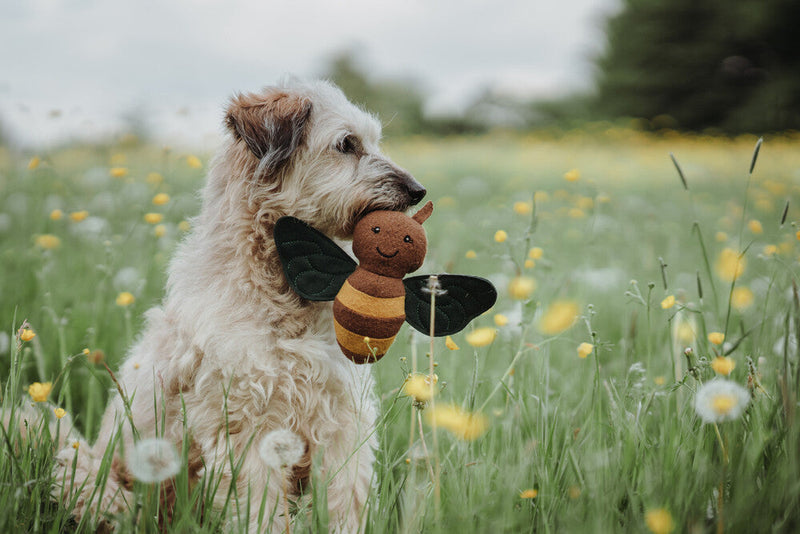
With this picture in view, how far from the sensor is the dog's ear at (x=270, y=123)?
2018 mm

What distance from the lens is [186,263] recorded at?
2.10 metres

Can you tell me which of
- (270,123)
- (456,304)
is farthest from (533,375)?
(270,123)

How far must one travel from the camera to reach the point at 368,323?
162 cm

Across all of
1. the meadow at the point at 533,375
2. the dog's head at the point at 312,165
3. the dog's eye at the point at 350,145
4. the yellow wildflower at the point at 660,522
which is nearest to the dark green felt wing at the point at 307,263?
the dog's head at the point at 312,165

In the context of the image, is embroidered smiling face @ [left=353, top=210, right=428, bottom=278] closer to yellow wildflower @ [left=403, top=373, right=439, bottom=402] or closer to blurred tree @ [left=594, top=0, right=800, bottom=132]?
yellow wildflower @ [left=403, top=373, right=439, bottom=402]

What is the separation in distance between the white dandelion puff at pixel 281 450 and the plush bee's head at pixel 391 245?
1.82ft

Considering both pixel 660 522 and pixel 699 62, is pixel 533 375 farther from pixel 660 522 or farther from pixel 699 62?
pixel 699 62

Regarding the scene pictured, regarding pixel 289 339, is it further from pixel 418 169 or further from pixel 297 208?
pixel 418 169

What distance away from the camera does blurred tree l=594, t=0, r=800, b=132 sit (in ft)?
67.1

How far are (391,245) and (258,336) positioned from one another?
1.85 feet

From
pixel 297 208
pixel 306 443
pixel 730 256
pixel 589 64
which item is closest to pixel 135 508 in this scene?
pixel 306 443

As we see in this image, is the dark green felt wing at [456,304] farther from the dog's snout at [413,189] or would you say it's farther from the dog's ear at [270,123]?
the dog's ear at [270,123]

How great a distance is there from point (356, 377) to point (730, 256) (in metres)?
1.39

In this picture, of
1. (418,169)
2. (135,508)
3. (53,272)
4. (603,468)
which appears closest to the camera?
(135,508)
